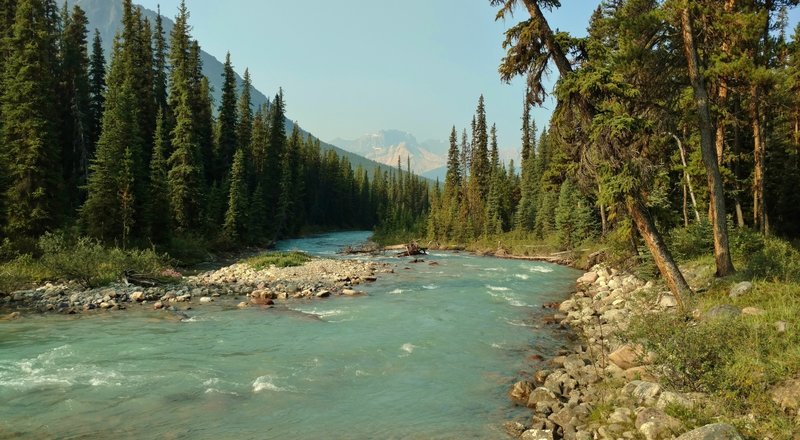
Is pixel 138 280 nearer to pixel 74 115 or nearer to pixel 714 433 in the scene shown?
pixel 714 433

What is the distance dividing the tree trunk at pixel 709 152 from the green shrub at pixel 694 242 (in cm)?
701

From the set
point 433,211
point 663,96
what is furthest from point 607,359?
point 433,211

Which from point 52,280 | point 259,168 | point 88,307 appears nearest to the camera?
point 88,307

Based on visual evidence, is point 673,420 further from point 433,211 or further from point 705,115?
point 433,211

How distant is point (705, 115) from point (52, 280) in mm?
27036

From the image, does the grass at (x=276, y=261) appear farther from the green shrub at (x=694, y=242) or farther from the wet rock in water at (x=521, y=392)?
the wet rock in water at (x=521, y=392)

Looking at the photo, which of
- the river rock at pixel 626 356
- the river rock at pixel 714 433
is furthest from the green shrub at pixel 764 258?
the river rock at pixel 714 433

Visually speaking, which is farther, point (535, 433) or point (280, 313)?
point (280, 313)

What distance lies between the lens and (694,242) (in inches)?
792

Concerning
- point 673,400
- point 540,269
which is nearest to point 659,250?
point 673,400

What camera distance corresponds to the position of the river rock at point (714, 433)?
5.36m

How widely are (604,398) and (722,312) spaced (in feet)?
12.1

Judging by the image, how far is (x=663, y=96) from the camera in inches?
561

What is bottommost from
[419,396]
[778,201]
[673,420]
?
[419,396]
